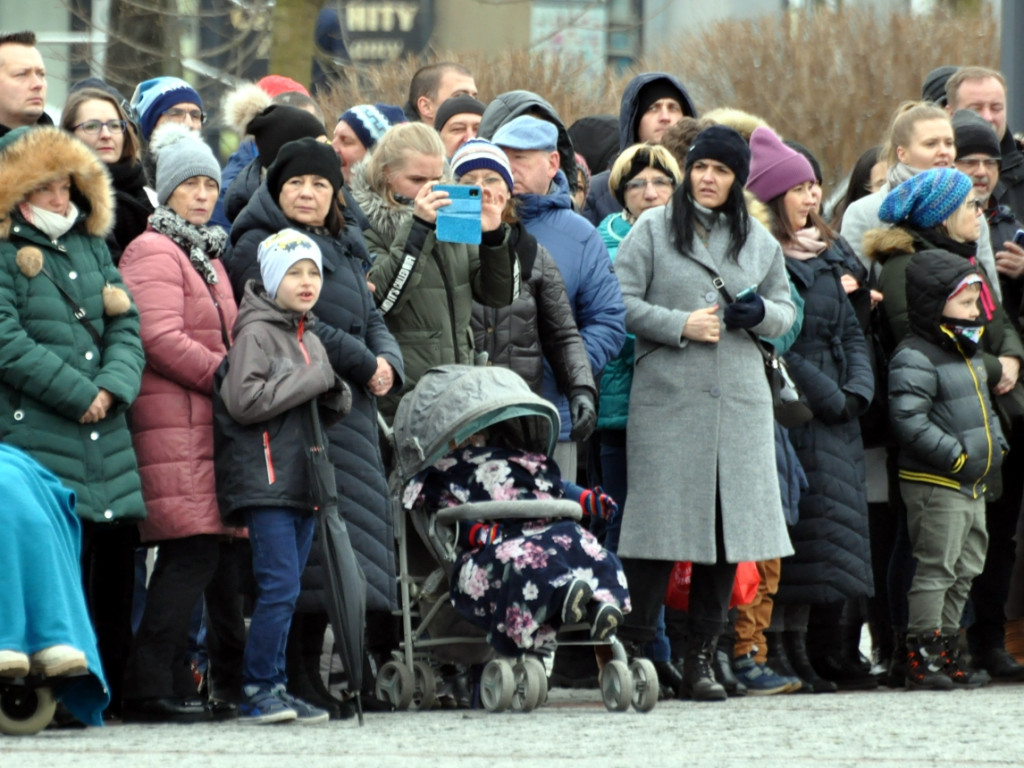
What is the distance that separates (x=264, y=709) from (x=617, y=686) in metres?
1.31

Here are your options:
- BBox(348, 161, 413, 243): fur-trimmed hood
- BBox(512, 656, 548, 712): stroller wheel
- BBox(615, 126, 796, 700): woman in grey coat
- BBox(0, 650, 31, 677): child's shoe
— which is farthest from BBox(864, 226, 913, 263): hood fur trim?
BBox(0, 650, 31, 677): child's shoe

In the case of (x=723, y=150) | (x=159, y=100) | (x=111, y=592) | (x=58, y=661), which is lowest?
(x=58, y=661)

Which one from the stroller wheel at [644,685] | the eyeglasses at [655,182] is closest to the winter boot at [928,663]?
the stroller wheel at [644,685]

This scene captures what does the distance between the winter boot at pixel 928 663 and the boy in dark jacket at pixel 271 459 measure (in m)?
2.98

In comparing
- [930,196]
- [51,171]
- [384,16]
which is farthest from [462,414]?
[384,16]

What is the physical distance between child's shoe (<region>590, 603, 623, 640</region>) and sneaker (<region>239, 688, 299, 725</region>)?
1107mm

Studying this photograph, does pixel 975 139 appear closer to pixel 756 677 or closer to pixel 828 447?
pixel 828 447

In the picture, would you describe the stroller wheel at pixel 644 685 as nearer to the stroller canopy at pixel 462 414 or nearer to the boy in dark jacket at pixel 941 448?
the stroller canopy at pixel 462 414

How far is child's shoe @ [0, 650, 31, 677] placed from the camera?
705 cm

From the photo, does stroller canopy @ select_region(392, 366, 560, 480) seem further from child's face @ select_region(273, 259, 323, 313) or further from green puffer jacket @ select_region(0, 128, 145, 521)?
green puffer jacket @ select_region(0, 128, 145, 521)

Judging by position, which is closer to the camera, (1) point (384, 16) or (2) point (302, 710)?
(2) point (302, 710)

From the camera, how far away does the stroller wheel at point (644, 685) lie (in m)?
8.17

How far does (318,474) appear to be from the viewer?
775cm

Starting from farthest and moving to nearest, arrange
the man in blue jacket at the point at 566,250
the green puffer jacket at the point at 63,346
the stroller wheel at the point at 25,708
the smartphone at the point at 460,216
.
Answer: the man in blue jacket at the point at 566,250 < the smartphone at the point at 460,216 < the green puffer jacket at the point at 63,346 < the stroller wheel at the point at 25,708
